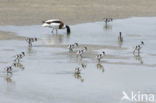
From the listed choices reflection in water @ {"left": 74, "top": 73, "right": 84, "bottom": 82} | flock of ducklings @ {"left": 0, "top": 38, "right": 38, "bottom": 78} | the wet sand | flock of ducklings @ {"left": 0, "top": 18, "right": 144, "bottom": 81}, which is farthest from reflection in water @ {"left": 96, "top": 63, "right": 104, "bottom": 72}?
the wet sand

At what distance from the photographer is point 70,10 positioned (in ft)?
135

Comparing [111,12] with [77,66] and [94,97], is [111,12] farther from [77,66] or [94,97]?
[94,97]

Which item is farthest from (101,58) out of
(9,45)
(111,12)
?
(111,12)

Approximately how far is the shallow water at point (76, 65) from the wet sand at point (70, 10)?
10.3 feet

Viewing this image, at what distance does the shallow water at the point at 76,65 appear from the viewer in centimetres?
1911

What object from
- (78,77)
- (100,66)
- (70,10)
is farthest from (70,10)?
(78,77)

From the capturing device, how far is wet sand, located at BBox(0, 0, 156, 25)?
38.0m

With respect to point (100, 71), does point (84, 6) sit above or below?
above

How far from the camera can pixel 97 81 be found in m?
20.9

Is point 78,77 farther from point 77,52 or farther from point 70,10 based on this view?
point 70,10

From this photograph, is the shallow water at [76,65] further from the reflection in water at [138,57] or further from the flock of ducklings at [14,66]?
the flock of ducklings at [14,66]

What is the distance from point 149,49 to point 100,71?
576 cm

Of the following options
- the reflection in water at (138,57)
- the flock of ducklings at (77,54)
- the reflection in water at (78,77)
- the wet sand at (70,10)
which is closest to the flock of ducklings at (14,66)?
the flock of ducklings at (77,54)

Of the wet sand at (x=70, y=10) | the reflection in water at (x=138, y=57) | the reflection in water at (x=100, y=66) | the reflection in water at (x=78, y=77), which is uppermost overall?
the wet sand at (x=70, y=10)
